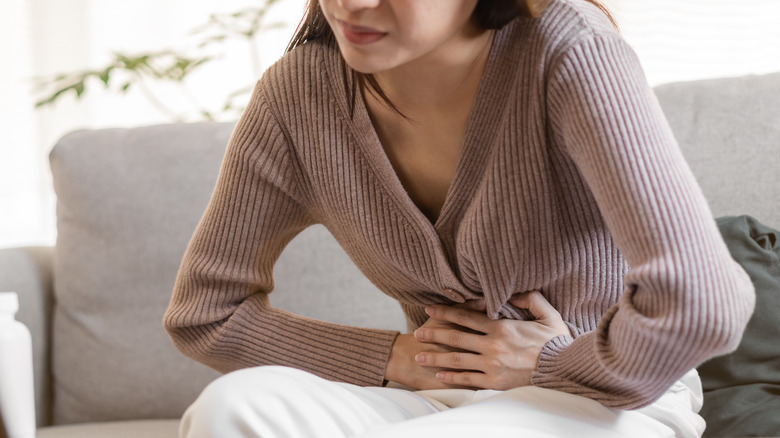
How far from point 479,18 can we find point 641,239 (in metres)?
0.34

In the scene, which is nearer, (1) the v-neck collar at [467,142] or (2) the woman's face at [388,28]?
(2) the woman's face at [388,28]

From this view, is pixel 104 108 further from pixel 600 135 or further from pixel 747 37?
pixel 600 135

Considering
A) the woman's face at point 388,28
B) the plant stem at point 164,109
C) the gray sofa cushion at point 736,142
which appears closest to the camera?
the woman's face at point 388,28

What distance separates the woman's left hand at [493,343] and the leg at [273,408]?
0.20 meters

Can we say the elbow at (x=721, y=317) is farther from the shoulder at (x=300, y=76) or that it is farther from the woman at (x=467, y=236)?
the shoulder at (x=300, y=76)

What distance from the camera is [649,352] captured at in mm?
733

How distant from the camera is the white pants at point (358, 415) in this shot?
0.71 meters

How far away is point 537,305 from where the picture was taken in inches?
37.9

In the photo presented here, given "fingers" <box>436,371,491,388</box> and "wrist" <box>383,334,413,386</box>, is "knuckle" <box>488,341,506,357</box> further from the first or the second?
"wrist" <box>383,334,413,386</box>

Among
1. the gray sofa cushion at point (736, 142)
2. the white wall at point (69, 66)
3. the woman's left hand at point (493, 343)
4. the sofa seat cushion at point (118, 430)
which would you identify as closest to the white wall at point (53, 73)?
the white wall at point (69, 66)

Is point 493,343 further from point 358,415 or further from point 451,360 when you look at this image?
point 358,415

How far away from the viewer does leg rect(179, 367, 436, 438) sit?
0.71 metres

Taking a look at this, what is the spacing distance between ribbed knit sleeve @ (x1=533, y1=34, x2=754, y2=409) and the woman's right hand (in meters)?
0.22

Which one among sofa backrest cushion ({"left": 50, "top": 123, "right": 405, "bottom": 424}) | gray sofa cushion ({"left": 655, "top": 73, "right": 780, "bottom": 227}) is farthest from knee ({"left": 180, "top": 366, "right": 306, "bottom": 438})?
gray sofa cushion ({"left": 655, "top": 73, "right": 780, "bottom": 227})
